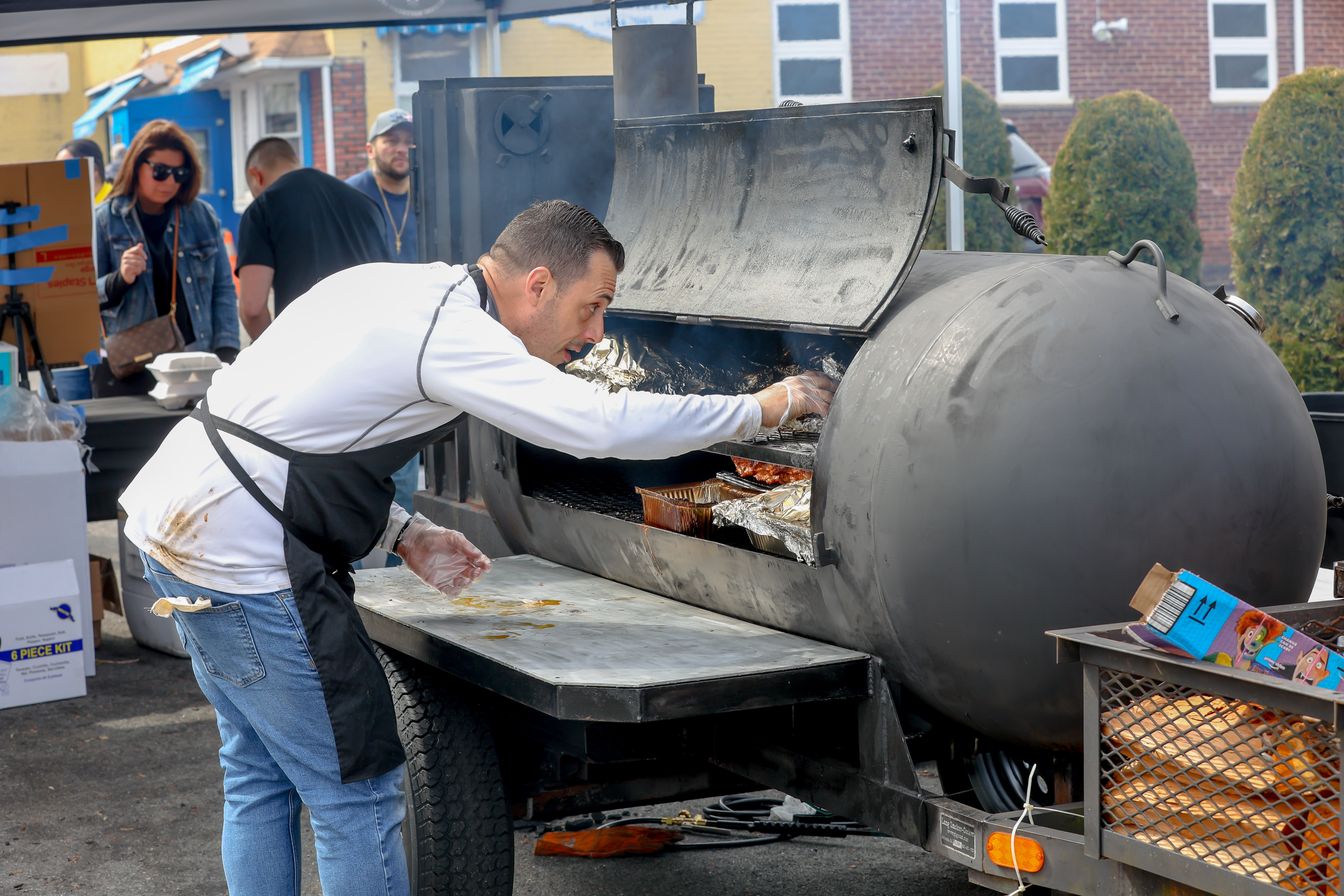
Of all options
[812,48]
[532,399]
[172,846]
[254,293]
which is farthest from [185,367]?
[812,48]

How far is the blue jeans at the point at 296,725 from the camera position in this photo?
222cm

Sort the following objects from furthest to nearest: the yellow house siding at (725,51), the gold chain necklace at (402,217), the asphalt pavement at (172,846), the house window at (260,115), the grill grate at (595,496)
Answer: the house window at (260,115)
the yellow house siding at (725,51)
the gold chain necklace at (402,217)
the asphalt pavement at (172,846)
the grill grate at (595,496)

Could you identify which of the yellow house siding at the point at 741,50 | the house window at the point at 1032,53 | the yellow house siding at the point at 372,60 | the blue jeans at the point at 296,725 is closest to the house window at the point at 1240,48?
the house window at the point at 1032,53

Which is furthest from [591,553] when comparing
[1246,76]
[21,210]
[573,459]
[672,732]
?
[1246,76]

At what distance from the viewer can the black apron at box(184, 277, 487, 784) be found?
2207 mm

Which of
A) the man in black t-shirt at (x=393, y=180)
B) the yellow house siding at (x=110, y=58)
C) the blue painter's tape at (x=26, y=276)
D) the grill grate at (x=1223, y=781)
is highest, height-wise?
the yellow house siding at (x=110, y=58)

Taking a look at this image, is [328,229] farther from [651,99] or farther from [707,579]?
[707,579]

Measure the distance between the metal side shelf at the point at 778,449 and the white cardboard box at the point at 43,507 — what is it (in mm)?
3141

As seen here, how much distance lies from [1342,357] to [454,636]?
7.08 m

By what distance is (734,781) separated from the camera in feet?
9.53

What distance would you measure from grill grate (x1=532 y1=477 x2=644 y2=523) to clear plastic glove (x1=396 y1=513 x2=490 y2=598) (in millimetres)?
411

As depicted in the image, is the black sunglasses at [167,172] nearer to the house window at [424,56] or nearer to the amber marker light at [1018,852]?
the amber marker light at [1018,852]

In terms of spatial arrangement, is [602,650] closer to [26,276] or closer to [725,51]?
[26,276]

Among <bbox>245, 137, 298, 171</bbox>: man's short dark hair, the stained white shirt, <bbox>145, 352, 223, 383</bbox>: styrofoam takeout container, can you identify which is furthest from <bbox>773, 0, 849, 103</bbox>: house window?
the stained white shirt
